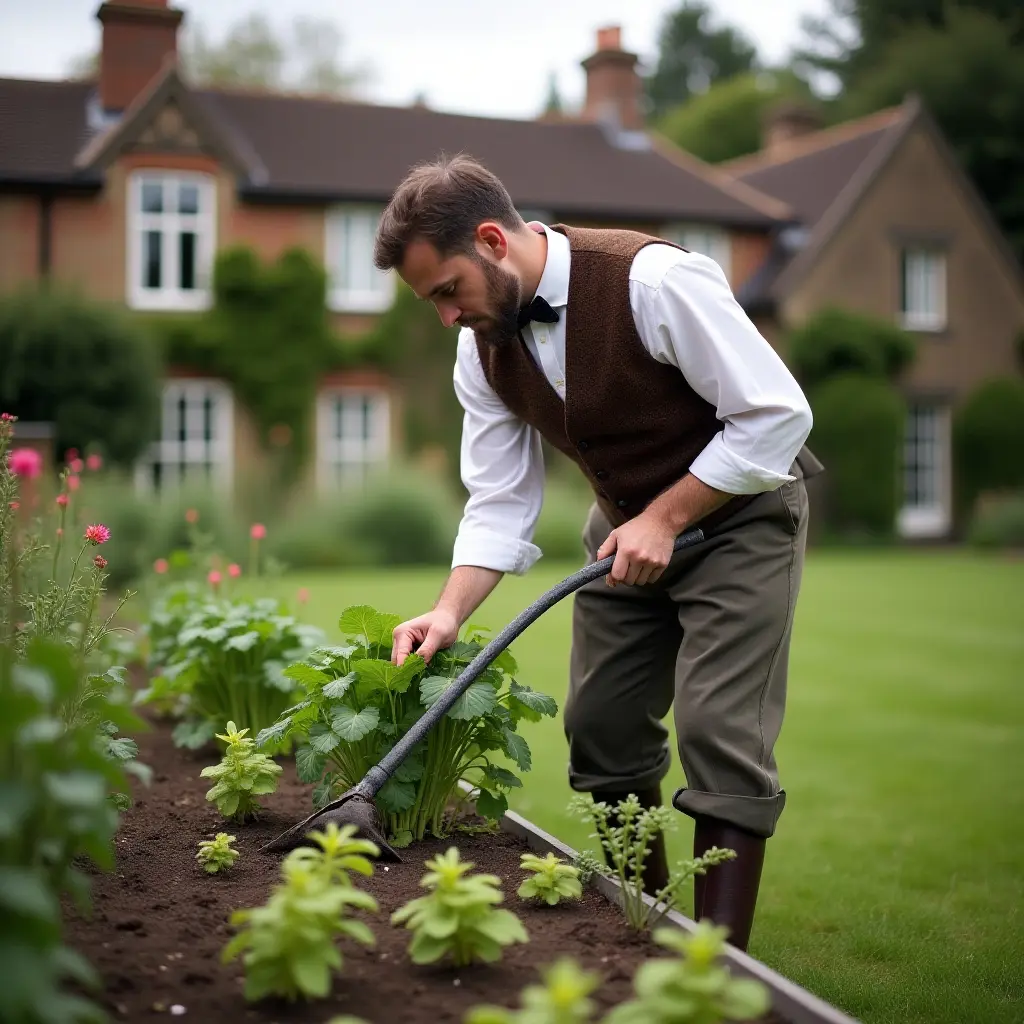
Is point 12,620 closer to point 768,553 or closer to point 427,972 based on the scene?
point 427,972

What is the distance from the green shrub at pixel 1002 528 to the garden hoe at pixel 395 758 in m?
17.9

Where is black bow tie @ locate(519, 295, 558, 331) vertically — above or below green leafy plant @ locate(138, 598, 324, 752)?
above

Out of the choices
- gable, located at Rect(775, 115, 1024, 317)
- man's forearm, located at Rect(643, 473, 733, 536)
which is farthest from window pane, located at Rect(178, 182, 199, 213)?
man's forearm, located at Rect(643, 473, 733, 536)

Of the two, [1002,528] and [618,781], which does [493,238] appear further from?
[1002,528]

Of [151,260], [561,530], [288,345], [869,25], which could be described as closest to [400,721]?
[561,530]

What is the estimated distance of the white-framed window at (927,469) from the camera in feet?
72.7

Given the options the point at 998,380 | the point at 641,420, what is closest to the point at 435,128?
the point at 998,380

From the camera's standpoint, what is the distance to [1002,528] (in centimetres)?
1938

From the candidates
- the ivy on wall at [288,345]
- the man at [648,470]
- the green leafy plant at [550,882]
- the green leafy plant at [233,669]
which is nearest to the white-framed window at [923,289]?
the ivy on wall at [288,345]

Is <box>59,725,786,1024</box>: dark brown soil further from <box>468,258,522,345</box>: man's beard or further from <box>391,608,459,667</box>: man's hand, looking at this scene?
<box>468,258,522,345</box>: man's beard

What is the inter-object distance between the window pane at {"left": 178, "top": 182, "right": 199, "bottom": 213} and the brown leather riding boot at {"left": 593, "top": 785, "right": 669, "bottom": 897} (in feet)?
52.2

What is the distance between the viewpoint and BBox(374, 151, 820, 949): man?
8.93ft

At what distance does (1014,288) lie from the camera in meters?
23.3

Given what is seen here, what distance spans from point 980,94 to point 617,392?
29950mm
